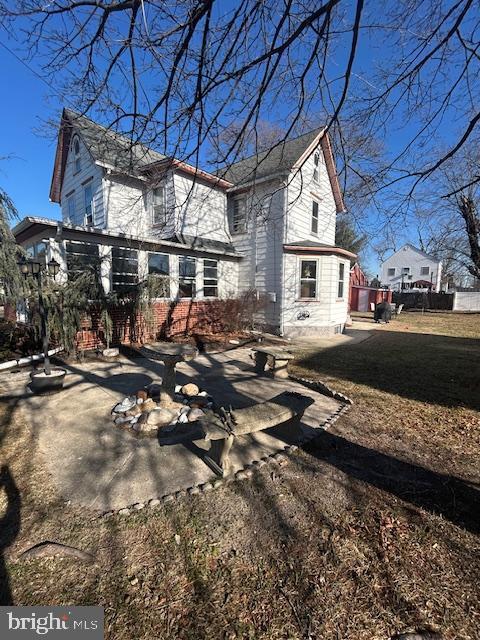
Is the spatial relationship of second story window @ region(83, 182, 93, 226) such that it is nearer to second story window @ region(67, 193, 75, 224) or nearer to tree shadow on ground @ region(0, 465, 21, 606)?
second story window @ region(67, 193, 75, 224)

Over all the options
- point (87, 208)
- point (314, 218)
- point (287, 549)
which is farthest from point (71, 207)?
point (287, 549)

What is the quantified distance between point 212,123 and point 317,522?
4063 mm

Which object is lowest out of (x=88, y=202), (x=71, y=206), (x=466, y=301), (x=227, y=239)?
(x=466, y=301)

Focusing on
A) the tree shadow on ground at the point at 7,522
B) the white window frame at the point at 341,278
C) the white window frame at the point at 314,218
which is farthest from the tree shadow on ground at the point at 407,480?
the white window frame at the point at 314,218

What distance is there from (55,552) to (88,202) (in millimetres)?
13711

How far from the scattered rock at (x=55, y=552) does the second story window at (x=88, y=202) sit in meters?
12.9

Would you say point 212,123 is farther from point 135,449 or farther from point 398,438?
point 398,438

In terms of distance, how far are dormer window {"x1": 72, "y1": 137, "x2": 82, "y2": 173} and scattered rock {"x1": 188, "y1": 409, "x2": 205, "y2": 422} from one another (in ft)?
45.0

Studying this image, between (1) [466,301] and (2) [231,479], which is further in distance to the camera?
(1) [466,301]

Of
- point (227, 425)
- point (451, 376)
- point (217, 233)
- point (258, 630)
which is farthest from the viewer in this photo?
point (217, 233)

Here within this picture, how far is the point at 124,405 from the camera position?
4238 millimetres

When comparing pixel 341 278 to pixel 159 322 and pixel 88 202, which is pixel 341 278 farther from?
pixel 88 202

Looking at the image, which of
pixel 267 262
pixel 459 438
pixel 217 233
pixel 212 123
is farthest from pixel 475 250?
pixel 212 123

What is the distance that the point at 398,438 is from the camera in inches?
143
